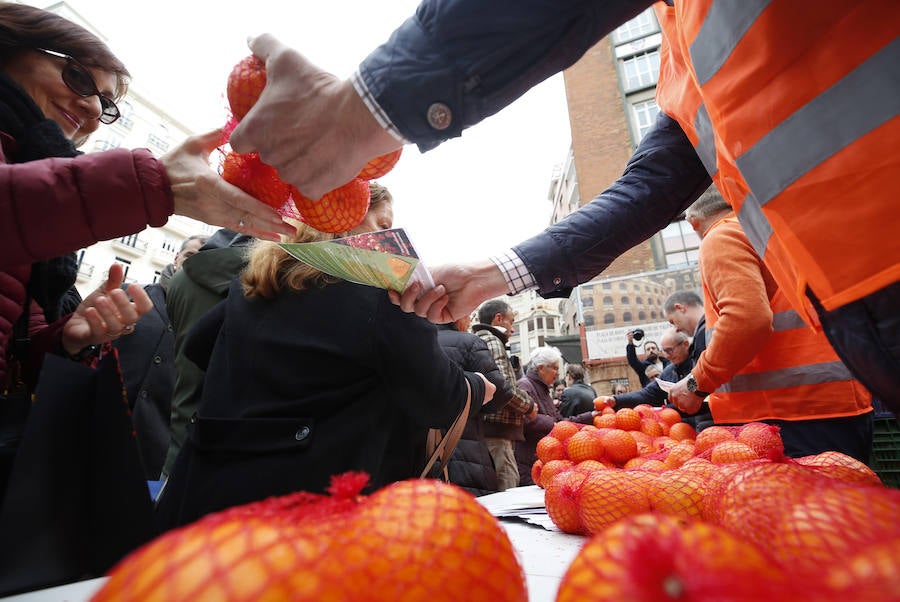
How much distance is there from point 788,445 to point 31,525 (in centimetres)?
280

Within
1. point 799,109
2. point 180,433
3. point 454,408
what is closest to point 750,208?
point 799,109

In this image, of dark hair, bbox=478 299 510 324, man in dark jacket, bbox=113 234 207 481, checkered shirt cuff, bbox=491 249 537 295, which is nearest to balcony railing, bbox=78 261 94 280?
man in dark jacket, bbox=113 234 207 481

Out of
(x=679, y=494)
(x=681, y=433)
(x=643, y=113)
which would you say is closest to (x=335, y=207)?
(x=679, y=494)

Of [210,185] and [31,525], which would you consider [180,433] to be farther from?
[210,185]

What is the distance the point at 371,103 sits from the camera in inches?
40.9

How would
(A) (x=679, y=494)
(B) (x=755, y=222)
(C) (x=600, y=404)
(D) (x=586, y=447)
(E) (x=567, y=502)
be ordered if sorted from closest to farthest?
(B) (x=755, y=222) → (A) (x=679, y=494) → (E) (x=567, y=502) → (D) (x=586, y=447) → (C) (x=600, y=404)

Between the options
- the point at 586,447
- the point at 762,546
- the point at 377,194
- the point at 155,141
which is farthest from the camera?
the point at 155,141

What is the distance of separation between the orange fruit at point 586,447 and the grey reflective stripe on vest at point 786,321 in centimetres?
103

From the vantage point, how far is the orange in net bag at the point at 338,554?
39 centimetres

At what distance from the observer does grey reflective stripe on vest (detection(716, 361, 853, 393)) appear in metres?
1.96

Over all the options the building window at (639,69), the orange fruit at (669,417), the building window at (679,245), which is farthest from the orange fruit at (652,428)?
the building window at (639,69)

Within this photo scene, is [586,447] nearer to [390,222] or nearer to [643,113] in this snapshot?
[390,222]

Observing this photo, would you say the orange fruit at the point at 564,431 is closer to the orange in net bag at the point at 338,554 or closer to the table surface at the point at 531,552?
the table surface at the point at 531,552

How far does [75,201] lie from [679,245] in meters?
22.3
